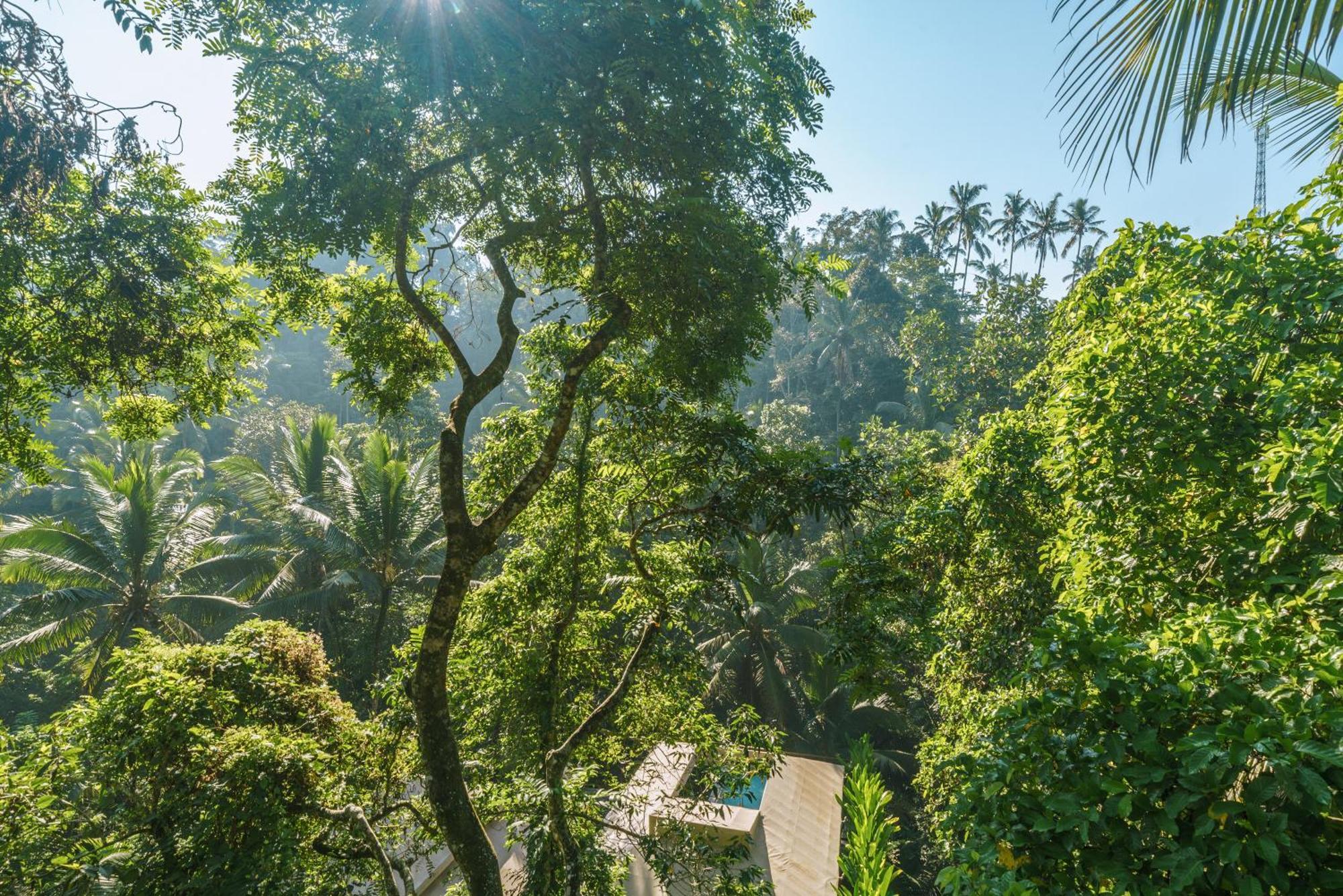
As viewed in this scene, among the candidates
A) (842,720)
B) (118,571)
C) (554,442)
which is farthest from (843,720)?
(118,571)

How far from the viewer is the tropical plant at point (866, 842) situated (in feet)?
7.03

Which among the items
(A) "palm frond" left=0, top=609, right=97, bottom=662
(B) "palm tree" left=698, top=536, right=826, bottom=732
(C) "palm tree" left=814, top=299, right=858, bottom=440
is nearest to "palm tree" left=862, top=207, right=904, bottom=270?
(C) "palm tree" left=814, top=299, right=858, bottom=440

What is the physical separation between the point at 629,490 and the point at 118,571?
1191 centimetres

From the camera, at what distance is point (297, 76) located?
4664 millimetres

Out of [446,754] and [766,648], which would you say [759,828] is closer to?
[766,648]

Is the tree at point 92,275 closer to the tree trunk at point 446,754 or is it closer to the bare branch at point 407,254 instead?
the bare branch at point 407,254

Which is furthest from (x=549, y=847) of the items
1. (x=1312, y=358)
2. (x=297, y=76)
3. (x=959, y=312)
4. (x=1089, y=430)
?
(x=959, y=312)

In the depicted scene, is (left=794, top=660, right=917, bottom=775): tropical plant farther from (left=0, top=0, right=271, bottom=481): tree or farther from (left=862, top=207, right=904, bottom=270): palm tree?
(left=862, top=207, right=904, bottom=270): palm tree

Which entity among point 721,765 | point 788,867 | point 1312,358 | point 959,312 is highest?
point 959,312

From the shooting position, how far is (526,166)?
511cm

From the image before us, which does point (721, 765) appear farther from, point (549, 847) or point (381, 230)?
point (381, 230)

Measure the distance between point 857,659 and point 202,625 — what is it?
13915mm

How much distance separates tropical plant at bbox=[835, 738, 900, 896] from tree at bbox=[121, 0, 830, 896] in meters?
2.90

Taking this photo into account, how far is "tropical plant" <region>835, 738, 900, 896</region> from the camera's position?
7.03ft
